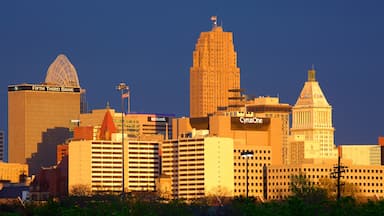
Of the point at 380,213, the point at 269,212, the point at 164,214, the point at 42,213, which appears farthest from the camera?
the point at 164,214

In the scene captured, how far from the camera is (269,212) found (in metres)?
152

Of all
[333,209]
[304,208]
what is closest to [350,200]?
[333,209]

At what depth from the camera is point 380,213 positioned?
142 meters

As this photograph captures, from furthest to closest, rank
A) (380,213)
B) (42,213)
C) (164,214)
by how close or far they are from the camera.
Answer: (164,214) < (42,213) < (380,213)

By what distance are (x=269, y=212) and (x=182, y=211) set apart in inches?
1682

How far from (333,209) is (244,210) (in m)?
18.9

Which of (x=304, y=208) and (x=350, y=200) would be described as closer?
(x=304, y=208)

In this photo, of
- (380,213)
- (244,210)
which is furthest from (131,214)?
(380,213)

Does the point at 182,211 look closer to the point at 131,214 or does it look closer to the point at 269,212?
the point at 131,214

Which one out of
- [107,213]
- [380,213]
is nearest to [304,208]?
[380,213]

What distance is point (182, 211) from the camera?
19400 cm

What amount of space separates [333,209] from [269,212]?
21.7ft

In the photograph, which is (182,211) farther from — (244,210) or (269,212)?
(269,212)

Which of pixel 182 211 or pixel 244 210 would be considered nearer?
pixel 244 210
